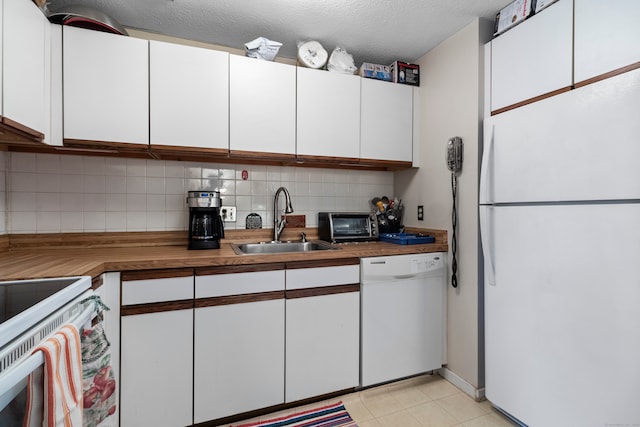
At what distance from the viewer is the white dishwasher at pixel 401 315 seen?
1.88 meters

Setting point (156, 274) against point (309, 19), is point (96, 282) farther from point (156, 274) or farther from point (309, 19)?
point (309, 19)

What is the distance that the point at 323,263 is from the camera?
178 centimetres

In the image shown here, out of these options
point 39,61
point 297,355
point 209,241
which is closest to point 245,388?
point 297,355

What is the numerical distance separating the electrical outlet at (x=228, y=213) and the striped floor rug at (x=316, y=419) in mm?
1247

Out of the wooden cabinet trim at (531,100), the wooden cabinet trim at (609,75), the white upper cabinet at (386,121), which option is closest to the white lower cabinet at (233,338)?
the white upper cabinet at (386,121)

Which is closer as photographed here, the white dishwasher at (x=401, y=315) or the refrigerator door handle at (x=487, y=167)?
the refrigerator door handle at (x=487, y=167)

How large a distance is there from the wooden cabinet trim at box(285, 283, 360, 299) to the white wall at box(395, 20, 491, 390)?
720 mm

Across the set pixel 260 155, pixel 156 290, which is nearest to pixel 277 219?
pixel 260 155

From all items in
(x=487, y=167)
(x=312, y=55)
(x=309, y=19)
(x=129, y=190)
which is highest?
(x=309, y=19)

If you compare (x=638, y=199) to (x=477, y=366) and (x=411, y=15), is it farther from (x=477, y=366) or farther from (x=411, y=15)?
(x=411, y=15)

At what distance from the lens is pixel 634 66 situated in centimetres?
117

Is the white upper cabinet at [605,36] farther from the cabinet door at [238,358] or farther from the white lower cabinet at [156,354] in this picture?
the white lower cabinet at [156,354]

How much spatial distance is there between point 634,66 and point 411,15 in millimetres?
1102

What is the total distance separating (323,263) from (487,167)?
1063 mm
